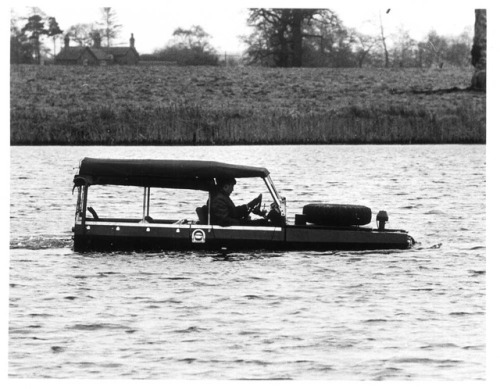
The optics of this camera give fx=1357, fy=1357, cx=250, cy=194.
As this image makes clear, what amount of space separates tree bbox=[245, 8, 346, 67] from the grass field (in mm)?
1232

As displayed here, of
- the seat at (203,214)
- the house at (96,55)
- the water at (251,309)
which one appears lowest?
the water at (251,309)

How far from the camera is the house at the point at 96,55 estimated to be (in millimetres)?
61037

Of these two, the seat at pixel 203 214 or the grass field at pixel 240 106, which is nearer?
the seat at pixel 203 214

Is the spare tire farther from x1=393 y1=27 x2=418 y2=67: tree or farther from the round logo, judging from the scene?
x1=393 y1=27 x2=418 y2=67: tree

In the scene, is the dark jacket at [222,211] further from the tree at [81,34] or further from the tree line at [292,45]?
the tree at [81,34]

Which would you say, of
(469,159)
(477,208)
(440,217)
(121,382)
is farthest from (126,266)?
(469,159)

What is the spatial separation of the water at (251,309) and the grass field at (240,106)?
18063 mm

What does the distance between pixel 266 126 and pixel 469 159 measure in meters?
8.00

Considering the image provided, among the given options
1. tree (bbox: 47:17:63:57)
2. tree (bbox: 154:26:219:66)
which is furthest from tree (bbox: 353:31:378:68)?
tree (bbox: 47:17:63:57)

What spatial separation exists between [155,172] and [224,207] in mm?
1397

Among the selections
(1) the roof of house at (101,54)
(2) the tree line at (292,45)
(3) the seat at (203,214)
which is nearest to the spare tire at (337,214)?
(3) the seat at (203,214)
